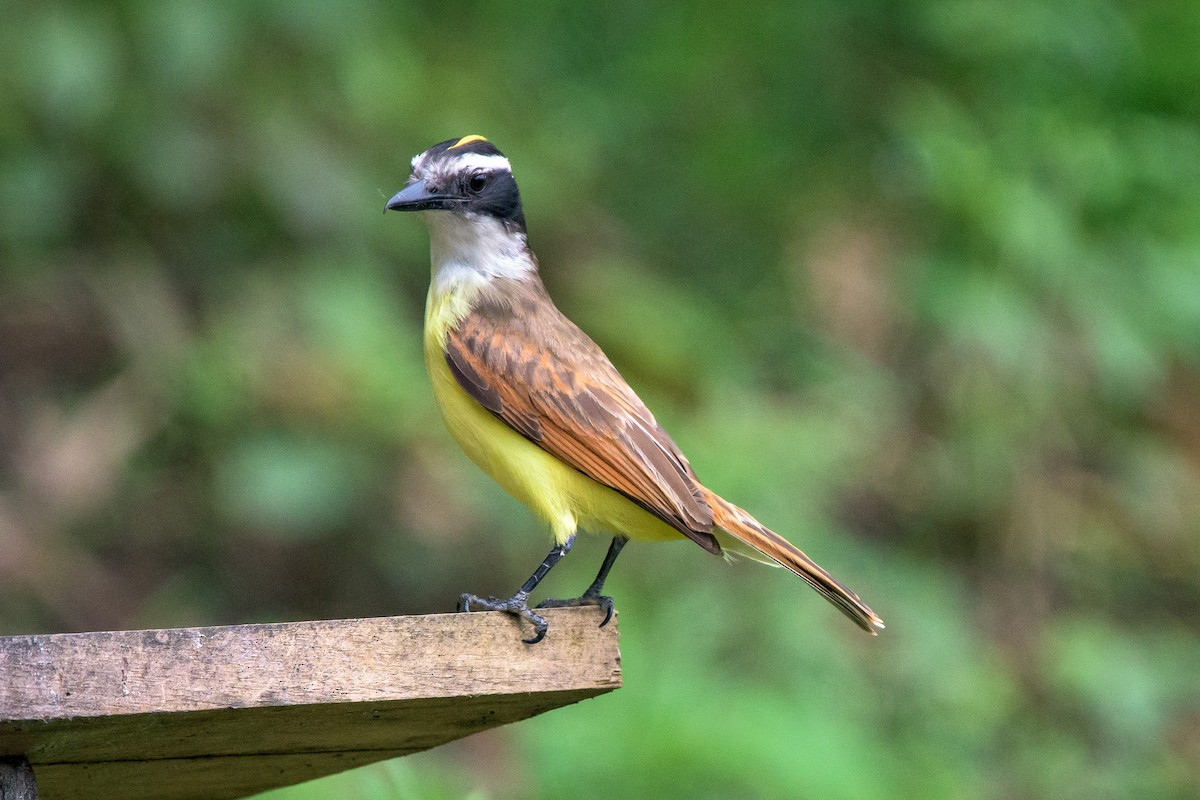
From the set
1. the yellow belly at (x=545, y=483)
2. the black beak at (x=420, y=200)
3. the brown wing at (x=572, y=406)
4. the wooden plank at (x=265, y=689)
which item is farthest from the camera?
the black beak at (x=420, y=200)

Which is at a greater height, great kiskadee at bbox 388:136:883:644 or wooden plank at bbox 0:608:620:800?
great kiskadee at bbox 388:136:883:644

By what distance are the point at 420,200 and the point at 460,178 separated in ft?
0.79

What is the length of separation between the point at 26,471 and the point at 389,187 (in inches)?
96.9

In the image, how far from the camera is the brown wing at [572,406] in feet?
14.7

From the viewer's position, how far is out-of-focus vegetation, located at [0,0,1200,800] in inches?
312

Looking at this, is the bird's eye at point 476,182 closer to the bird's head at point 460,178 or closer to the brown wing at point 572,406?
the bird's head at point 460,178

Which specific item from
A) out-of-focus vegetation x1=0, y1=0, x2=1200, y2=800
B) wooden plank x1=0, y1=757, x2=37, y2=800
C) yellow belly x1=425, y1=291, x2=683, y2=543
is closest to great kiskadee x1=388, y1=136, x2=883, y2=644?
yellow belly x1=425, y1=291, x2=683, y2=543

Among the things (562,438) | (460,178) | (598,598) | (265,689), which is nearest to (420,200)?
(460,178)

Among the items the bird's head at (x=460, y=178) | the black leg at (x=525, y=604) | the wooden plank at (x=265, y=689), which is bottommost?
the wooden plank at (x=265, y=689)

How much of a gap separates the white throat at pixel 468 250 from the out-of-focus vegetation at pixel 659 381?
2013mm

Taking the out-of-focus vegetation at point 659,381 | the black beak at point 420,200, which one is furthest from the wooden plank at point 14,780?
the out-of-focus vegetation at point 659,381

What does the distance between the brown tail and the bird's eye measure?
1461 mm

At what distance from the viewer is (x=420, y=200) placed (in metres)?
5.23

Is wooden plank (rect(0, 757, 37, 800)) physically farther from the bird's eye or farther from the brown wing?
the bird's eye
